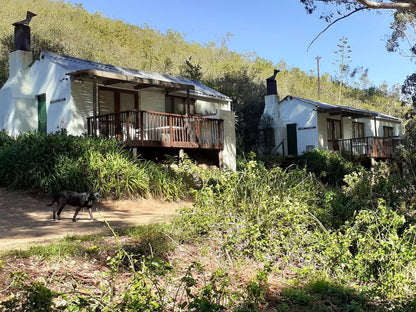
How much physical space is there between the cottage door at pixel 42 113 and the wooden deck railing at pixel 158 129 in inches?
112

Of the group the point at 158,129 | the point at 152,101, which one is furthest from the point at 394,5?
the point at 152,101

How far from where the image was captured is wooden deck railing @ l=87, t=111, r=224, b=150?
1305 cm

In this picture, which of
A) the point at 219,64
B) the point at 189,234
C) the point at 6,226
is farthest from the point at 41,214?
the point at 219,64

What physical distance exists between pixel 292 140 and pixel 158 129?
42.5 feet

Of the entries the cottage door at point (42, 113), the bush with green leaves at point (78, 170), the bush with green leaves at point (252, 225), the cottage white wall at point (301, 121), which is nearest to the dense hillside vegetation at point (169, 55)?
the cottage white wall at point (301, 121)

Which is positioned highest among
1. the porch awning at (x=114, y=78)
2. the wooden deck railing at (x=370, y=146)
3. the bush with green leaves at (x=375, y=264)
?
the porch awning at (x=114, y=78)

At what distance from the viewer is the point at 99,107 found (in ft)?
50.5

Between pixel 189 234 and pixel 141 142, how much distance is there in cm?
725

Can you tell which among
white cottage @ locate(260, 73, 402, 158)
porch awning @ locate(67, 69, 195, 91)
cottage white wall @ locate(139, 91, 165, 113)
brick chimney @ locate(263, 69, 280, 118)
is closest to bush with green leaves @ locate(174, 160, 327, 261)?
porch awning @ locate(67, 69, 195, 91)

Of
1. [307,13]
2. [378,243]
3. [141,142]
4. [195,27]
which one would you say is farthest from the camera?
[195,27]

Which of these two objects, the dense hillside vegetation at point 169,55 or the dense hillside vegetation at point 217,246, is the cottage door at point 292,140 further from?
the dense hillside vegetation at point 217,246

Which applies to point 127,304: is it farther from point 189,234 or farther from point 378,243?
point 378,243

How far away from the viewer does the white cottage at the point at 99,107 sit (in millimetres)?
13797

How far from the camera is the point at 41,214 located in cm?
827
